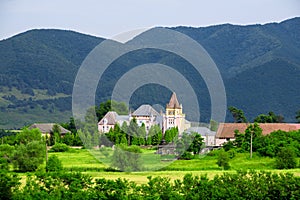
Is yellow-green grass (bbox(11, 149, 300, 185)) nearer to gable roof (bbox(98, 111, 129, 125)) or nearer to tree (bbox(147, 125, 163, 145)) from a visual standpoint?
tree (bbox(147, 125, 163, 145))

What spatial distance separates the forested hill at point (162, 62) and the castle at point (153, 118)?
5.60 meters

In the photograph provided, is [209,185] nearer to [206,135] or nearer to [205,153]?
[205,153]

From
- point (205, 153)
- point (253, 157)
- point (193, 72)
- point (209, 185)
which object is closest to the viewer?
point (209, 185)

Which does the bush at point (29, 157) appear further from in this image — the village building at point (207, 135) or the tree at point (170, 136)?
the village building at point (207, 135)

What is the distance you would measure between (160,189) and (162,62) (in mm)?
53007

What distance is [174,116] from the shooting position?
61875 mm

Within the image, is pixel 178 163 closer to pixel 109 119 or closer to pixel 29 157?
pixel 29 157

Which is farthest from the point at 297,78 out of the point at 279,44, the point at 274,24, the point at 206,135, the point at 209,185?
the point at 209,185

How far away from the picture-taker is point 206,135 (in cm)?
5847

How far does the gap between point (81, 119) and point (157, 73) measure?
11174mm

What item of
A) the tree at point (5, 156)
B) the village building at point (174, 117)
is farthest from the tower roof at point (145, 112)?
the tree at point (5, 156)

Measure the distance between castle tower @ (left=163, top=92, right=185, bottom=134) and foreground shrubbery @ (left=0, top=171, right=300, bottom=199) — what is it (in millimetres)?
36761

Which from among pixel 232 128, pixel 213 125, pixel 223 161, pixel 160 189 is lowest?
pixel 160 189

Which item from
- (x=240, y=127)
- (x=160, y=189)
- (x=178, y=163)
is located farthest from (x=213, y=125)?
(x=160, y=189)
